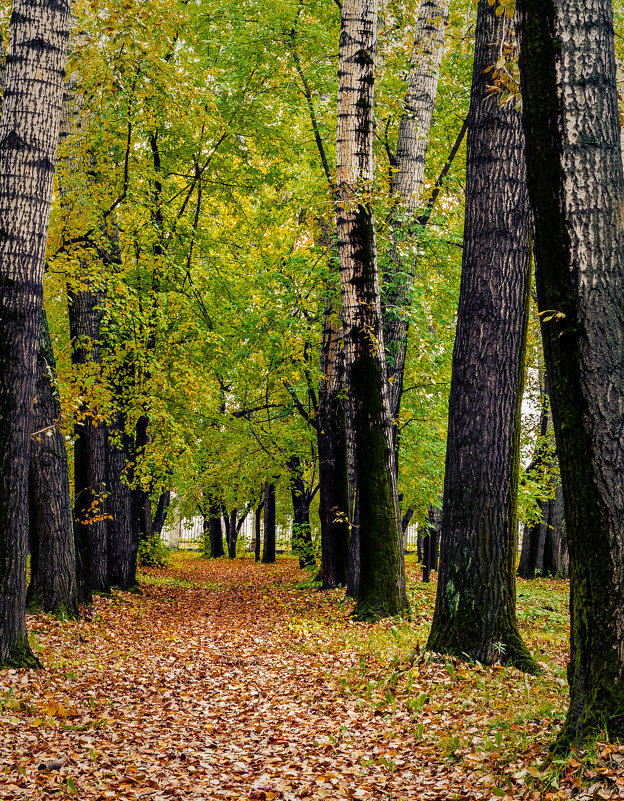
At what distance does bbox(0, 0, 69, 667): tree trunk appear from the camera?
6121mm

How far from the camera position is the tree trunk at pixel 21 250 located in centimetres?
612

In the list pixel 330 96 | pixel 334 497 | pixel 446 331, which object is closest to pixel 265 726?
pixel 334 497

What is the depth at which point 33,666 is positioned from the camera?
6.41 m

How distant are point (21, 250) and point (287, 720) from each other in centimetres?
496

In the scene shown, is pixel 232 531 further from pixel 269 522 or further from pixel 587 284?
pixel 587 284

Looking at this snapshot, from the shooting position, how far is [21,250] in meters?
6.27

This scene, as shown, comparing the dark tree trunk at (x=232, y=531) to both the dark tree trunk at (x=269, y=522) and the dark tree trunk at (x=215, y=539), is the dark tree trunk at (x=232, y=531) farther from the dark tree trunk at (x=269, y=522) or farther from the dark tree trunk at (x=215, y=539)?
the dark tree trunk at (x=269, y=522)

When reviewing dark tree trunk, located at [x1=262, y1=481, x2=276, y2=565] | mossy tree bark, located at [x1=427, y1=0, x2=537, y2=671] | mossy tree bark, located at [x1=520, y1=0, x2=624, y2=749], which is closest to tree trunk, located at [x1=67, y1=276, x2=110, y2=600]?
mossy tree bark, located at [x1=427, y1=0, x2=537, y2=671]

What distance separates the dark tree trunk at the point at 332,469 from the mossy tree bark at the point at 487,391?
21.4 ft

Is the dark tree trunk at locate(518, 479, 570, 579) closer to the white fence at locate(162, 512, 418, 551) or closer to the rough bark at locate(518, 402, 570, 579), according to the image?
the rough bark at locate(518, 402, 570, 579)

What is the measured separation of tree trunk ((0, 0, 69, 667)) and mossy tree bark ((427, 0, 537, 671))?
4.14 meters

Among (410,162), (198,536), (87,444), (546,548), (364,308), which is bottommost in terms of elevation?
(198,536)

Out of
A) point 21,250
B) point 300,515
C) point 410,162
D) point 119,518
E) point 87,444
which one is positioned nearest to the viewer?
point 21,250

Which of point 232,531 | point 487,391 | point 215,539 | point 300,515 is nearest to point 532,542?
point 300,515
